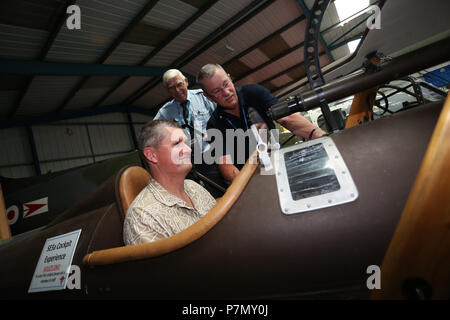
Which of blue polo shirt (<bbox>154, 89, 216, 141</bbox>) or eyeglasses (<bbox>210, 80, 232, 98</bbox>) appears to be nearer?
eyeglasses (<bbox>210, 80, 232, 98</bbox>)

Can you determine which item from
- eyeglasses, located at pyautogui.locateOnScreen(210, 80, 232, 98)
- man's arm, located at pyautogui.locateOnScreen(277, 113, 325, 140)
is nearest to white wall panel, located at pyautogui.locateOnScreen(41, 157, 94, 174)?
eyeglasses, located at pyautogui.locateOnScreen(210, 80, 232, 98)

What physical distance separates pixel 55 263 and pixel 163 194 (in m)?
0.63

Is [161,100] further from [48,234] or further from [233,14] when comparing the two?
[48,234]

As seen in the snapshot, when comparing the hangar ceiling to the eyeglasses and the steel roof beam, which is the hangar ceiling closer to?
the steel roof beam

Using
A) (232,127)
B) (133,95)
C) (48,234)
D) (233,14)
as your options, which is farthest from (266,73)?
(48,234)

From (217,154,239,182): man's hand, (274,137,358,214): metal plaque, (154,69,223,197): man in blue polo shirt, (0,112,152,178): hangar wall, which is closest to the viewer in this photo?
(274,137,358,214): metal plaque

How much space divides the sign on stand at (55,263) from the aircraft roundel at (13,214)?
2.56 metres

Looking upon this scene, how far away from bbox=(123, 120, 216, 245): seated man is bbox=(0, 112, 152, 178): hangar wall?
11.4 metres

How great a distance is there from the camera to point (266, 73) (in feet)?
37.7

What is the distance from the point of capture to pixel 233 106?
1945 millimetres

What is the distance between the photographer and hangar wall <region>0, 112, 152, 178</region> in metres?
9.65

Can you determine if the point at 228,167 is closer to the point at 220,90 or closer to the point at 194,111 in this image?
the point at 220,90

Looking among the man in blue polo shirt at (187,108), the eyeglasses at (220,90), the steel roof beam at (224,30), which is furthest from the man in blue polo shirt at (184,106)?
the steel roof beam at (224,30)

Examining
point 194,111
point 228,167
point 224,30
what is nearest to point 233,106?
point 228,167
